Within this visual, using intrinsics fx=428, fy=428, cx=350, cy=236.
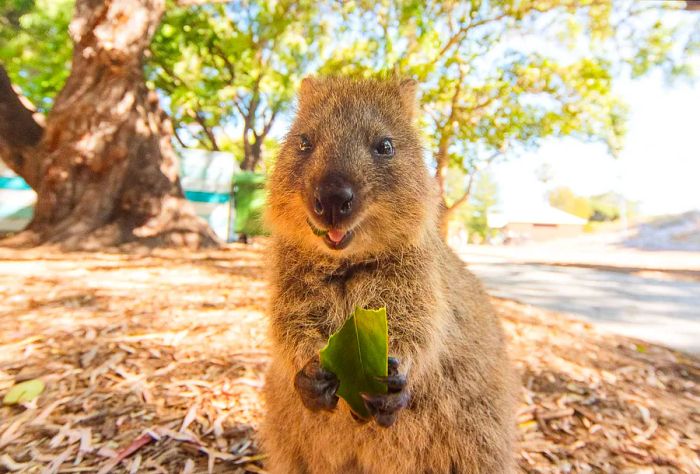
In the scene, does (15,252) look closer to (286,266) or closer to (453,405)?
(286,266)

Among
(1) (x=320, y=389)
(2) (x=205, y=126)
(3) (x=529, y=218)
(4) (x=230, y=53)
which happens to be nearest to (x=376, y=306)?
(1) (x=320, y=389)

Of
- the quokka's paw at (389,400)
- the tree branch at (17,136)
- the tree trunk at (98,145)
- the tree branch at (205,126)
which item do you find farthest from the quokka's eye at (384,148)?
the tree branch at (205,126)

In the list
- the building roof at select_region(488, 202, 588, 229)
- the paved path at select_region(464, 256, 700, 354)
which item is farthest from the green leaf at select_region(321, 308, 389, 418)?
the building roof at select_region(488, 202, 588, 229)

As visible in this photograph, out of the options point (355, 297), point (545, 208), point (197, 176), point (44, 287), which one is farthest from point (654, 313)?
point (545, 208)

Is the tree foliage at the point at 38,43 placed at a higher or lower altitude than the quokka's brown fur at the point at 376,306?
higher

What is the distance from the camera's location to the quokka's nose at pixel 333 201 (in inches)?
66.8

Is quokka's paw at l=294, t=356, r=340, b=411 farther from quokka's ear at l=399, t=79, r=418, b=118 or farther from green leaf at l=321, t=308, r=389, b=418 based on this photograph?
quokka's ear at l=399, t=79, r=418, b=118

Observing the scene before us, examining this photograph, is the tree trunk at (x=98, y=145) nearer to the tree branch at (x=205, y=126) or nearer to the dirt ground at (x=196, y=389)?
the dirt ground at (x=196, y=389)

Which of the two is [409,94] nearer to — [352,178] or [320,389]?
[352,178]

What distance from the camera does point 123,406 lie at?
252 cm

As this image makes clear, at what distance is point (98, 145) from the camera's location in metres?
8.07

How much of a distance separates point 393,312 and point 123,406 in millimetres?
1758

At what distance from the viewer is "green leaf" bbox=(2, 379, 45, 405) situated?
2.43 meters

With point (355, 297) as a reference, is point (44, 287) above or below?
below
